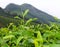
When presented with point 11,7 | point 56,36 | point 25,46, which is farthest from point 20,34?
point 11,7

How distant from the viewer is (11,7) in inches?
3398

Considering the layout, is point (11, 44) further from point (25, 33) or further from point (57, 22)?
point (57, 22)

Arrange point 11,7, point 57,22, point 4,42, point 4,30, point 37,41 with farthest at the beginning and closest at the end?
point 11,7, point 4,30, point 57,22, point 4,42, point 37,41

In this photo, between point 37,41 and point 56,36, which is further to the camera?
point 56,36

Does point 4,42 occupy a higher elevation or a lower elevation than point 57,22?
lower

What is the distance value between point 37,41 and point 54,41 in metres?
0.26

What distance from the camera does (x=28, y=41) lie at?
7.24ft

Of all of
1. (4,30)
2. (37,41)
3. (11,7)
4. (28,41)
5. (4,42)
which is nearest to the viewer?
(37,41)

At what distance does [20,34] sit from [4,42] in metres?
0.21

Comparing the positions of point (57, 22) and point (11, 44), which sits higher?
point (57, 22)

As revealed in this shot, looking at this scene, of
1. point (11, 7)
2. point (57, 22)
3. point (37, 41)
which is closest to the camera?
point (37, 41)

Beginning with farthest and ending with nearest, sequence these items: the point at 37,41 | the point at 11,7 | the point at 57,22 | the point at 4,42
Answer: the point at 11,7 < the point at 57,22 < the point at 4,42 < the point at 37,41

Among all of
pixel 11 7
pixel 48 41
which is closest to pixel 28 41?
pixel 48 41

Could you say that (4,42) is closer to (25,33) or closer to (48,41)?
(25,33)
